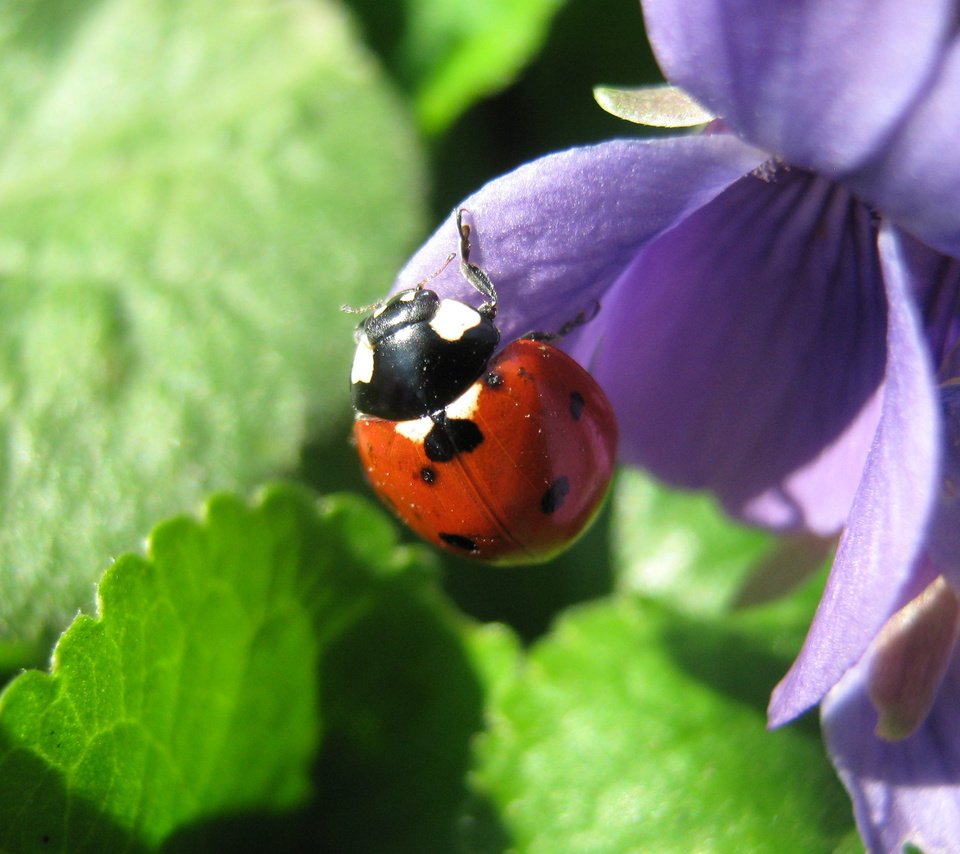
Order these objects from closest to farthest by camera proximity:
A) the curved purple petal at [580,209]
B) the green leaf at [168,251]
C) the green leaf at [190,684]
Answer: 1. the curved purple petal at [580,209]
2. the green leaf at [190,684]
3. the green leaf at [168,251]

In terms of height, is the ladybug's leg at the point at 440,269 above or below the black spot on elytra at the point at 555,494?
above

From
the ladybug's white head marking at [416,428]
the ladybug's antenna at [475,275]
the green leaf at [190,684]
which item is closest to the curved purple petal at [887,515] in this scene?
the ladybug's antenna at [475,275]

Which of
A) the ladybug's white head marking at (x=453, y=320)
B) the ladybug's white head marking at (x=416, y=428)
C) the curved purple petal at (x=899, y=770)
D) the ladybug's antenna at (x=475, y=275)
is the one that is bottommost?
the curved purple petal at (x=899, y=770)

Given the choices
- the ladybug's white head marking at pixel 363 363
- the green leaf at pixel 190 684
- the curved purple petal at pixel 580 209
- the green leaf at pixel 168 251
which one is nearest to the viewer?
the curved purple petal at pixel 580 209

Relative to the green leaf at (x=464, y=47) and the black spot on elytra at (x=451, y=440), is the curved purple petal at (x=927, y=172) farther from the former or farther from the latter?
the green leaf at (x=464, y=47)

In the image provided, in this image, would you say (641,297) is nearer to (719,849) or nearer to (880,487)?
(880,487)

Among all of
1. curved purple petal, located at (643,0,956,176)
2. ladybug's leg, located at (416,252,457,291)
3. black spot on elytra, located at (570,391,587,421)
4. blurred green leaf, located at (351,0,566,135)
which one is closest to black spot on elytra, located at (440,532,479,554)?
black spot on elytra, located at (570,391,587,421)

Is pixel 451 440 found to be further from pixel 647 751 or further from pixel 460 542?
pixel 647 751

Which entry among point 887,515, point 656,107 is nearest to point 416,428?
point 656,107
